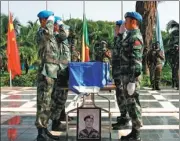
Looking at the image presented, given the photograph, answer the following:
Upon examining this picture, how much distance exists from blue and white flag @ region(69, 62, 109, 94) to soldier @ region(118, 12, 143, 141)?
13.2 inches

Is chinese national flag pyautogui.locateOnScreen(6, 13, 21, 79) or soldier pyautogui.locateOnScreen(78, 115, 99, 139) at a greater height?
chinese national flag pyautogui.locateOnScreen(6, 13, 21, 79)

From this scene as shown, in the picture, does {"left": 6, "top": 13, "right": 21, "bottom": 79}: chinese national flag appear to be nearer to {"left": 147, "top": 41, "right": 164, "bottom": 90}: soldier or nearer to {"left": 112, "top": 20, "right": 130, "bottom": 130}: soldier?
{"left": 147, "top": 41, "right": 164, "bottom": 90}: soldier

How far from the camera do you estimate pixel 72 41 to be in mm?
9539

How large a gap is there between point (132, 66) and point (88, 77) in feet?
1.96

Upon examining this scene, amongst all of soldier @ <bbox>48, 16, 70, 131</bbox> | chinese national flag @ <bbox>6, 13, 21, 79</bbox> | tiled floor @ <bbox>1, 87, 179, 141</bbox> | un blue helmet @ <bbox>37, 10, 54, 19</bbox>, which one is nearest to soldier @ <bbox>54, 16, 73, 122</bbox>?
soldier @ <bbox>48, 16, 70, 131</bbox>

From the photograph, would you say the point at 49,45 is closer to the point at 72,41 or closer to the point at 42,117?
the point at 42,117

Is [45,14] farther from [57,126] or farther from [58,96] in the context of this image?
[57,126]

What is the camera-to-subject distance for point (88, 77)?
5141mm

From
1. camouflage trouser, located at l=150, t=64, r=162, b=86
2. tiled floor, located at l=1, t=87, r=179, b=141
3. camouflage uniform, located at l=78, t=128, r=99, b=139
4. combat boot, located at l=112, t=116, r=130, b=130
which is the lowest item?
tiled floor, located at l=1, t=87, r=179, b=141

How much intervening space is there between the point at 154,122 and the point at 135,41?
2319mm

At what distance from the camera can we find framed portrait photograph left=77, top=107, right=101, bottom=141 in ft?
17.4

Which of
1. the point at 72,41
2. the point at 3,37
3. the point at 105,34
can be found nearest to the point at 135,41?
the point at 72,41

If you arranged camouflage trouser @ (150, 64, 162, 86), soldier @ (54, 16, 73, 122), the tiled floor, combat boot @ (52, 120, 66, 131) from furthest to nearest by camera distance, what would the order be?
camouflage trouser @ (150, 64, 162, 86) < combat boot @ (52, 120, 66, 131) < the tiled floor < soldier @ (54, 16, 73, 122)

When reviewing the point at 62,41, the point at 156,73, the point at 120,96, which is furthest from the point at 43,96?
the point at 156,73
